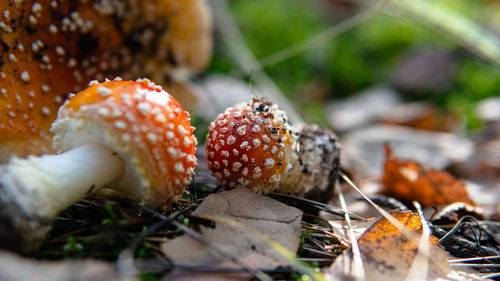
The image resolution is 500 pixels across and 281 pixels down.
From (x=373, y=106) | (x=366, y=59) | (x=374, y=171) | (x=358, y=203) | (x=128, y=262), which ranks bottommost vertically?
(x=128, y=262)

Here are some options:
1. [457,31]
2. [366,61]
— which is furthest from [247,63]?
[366,61]

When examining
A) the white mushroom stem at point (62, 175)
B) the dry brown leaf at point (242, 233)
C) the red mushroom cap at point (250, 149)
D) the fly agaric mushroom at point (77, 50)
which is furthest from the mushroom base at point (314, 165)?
the fly agaric mushroom at point (77, 50)

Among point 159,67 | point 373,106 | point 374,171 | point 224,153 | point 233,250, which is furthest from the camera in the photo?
point 373,106

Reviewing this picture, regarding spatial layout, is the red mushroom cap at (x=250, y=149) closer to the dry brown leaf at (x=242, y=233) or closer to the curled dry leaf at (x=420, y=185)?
the dry brown leaf at (x=242, y=233)

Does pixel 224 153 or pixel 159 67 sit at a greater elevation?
pixel 159 67

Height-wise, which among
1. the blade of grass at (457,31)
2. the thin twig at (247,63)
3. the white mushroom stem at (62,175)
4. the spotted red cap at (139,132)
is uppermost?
the blade of grass at (457,31)

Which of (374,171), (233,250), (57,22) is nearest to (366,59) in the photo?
(374,171)

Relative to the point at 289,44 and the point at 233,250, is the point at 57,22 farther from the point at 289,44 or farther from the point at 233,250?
the point at 289,44
